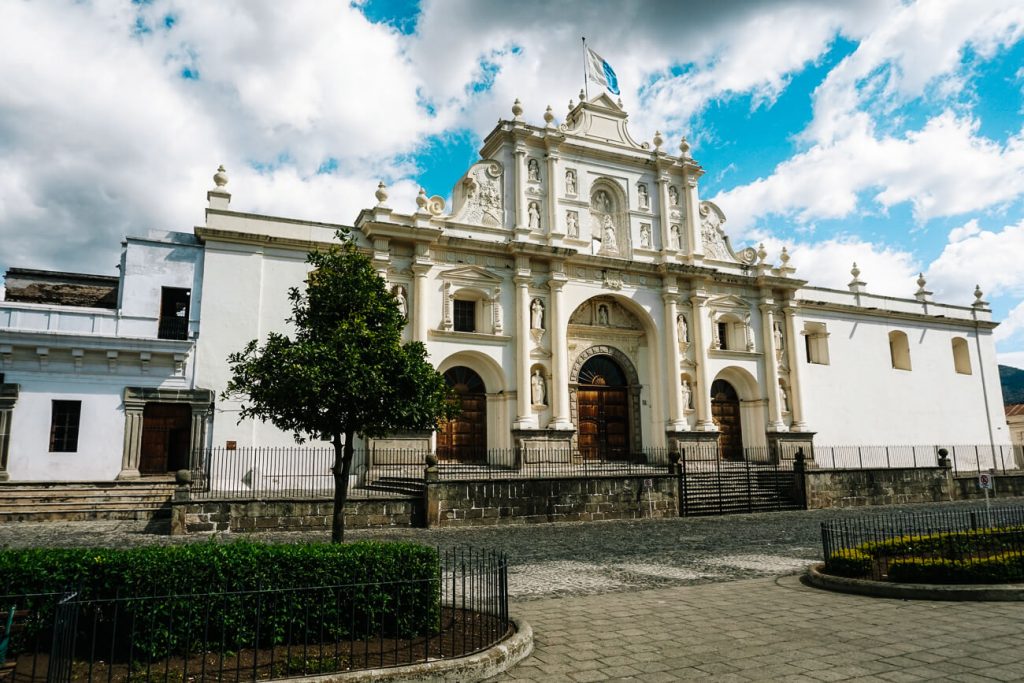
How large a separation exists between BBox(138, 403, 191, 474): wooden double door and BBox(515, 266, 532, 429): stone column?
10.2m

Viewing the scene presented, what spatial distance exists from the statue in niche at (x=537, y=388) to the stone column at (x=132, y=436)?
1193cm

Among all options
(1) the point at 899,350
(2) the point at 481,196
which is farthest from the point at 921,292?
(2) the point at 481,196

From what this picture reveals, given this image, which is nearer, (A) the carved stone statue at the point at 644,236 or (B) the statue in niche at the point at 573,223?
(B) the statue in niche at the point at 573,223

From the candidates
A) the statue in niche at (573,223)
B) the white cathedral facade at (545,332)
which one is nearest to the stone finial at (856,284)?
the white cathedral facade at (545,332)

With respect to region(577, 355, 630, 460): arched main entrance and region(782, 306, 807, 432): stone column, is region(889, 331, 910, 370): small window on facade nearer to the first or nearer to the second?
region(782, 306, 807, 432): stone column

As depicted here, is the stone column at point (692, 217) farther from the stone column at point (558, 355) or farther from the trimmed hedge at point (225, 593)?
the trimmed hedge at point (225, 593)

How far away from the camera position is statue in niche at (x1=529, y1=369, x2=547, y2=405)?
2408cm

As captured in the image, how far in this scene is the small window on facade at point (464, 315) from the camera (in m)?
24.6

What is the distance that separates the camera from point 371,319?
1137 centimetres

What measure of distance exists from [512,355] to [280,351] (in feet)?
45.5

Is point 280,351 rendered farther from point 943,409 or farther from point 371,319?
point 943,409

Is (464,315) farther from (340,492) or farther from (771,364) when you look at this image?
(340,492)

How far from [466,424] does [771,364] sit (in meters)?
13.3

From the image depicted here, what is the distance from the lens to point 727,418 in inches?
1132
